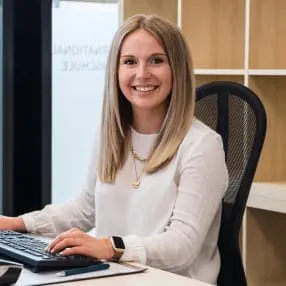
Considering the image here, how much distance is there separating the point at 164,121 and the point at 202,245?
36cm

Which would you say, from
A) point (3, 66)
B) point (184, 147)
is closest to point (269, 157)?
point (184, 147)

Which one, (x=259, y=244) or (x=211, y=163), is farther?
(x=259, y=244)

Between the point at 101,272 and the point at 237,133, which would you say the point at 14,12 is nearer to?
the point at 237,133

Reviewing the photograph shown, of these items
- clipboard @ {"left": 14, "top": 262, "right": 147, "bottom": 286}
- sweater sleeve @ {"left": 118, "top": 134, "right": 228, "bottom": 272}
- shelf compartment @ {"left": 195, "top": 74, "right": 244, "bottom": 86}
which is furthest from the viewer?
shelf compartment @ {"left": 195, "top": 74, "right": 244, "bottom": 86}

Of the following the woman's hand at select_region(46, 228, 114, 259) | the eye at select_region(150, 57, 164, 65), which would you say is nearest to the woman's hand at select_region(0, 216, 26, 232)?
the woman's hand at select_region(46, 228, 114, 259)

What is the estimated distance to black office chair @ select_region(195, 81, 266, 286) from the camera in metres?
2.00

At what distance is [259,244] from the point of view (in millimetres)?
3066

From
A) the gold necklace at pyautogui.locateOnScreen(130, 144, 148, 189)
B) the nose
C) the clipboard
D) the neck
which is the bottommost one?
the clipboard

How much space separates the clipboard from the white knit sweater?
0.27 feet

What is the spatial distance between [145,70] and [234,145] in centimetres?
34

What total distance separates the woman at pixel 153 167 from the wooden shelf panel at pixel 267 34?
3.25 ft

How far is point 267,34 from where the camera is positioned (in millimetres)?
3010

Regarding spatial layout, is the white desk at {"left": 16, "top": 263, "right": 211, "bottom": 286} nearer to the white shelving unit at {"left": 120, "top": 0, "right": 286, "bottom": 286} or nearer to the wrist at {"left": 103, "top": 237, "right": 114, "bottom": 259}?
the wrist at {"left": 103, "top": 237, "right": 114, "bottom": 259}

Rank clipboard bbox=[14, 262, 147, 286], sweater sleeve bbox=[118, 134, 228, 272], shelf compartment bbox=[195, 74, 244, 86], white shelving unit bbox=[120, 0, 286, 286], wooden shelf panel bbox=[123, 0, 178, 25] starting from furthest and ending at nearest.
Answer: wooden shelf panel bbox=[123, 0, 178, 25]
shelf compartment bbox=[195, 74, 244, 86]
white shelving unit bbox=[120, 0, 286, 286]
sweater sleeve bbox=[118, 134, 228, 272]
clipboard bbox=[14, 262, 147, 286]
